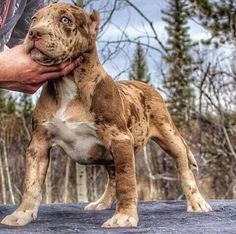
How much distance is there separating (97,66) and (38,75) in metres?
0.20

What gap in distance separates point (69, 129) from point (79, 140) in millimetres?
44

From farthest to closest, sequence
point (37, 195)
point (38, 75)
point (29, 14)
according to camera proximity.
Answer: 1. point (29, 14)
2. point (37, 195)
3. point (38, 75)

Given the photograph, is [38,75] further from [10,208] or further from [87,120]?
[10,208]

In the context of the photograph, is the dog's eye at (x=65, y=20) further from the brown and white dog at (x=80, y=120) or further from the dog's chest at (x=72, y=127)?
the dog's chest at (x=72, y=127)

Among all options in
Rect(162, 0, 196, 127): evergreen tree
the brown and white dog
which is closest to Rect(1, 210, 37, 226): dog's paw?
A: the brown and white dog

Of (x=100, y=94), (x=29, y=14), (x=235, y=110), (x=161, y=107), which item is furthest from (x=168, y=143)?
(x=235, y=110)

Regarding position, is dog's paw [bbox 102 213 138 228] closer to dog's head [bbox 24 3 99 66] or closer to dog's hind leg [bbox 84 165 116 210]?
dog's head [bbox 24 3 99 66]

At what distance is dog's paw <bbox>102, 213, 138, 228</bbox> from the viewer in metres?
1.57

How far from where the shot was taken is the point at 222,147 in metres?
6.35

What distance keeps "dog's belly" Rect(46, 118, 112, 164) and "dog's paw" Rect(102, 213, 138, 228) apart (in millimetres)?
215

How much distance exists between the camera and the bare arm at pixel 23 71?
1.60 m

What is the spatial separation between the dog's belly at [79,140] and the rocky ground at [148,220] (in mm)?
183

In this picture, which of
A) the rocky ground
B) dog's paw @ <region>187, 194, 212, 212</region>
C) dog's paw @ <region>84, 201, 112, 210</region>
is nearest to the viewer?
the rocky ground

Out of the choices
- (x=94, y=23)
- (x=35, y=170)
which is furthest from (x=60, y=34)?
(x=35, y=170)
